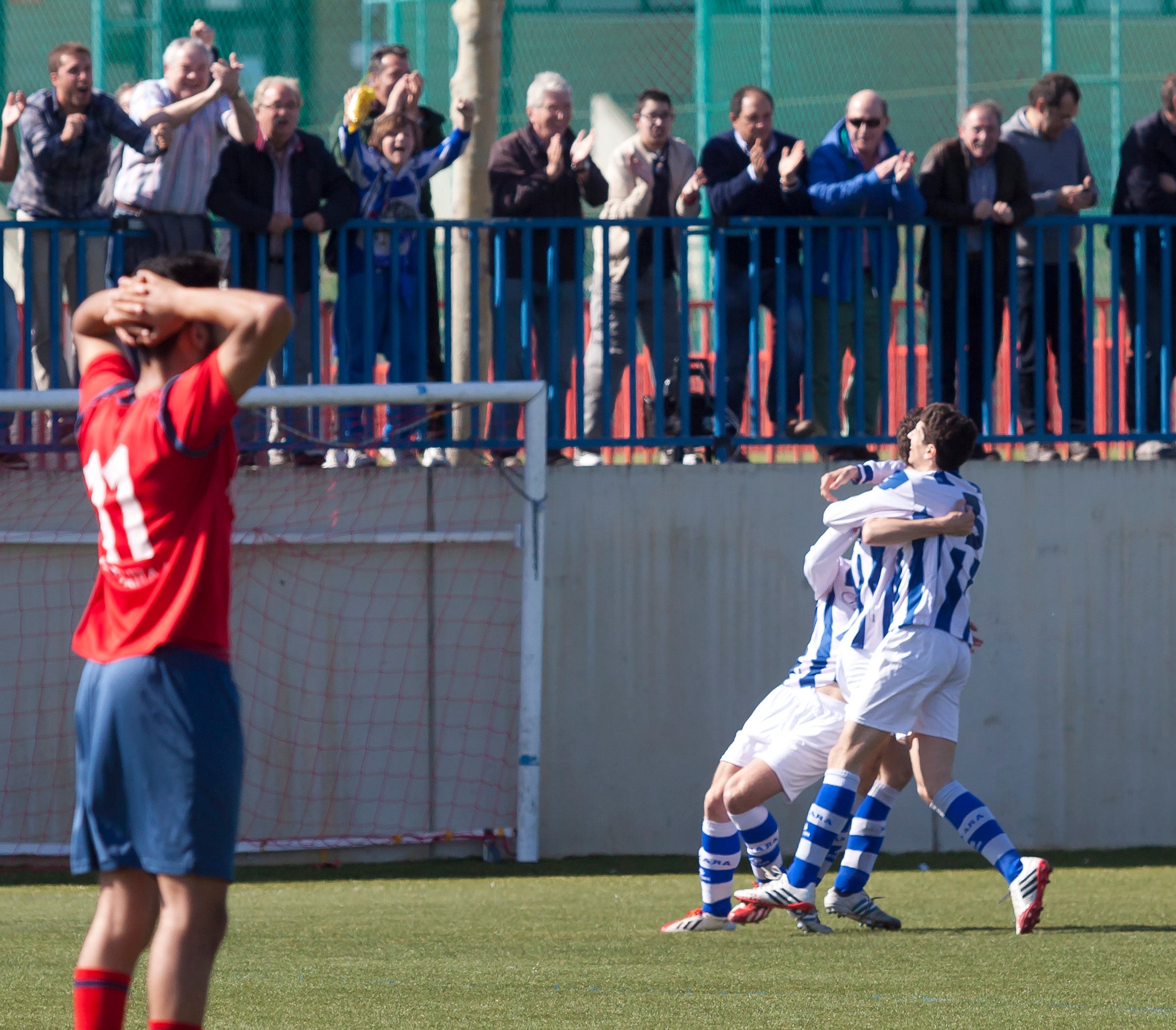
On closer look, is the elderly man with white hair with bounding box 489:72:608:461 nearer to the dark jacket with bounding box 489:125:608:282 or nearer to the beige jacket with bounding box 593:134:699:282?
the dark jacket with bounding box 489:125:608:282

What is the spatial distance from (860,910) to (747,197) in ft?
13.2

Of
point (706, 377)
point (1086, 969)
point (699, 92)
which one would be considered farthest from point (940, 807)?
point (699, 92)

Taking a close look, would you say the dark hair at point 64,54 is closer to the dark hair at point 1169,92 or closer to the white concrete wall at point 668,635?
the white concrete wall at point 668,635

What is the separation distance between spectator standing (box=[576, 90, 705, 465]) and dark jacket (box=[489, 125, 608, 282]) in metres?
0.21

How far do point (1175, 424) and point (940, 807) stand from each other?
3.64m

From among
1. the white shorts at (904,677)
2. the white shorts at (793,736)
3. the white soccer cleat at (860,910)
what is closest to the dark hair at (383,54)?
the white shorts at (793,736)

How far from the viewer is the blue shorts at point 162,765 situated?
372 centimetres

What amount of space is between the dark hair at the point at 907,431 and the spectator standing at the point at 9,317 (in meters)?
4.36

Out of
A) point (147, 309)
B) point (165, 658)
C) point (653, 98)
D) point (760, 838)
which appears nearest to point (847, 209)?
point (653, 98)

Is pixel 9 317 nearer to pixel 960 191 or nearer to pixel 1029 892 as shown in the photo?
pixel 960 191

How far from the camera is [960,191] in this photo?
31.3 feet

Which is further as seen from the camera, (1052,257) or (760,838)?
(1052,257)

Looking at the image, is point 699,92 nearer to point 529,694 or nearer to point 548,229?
point 548,229

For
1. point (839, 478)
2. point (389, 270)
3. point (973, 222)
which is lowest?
point (839, 478)
